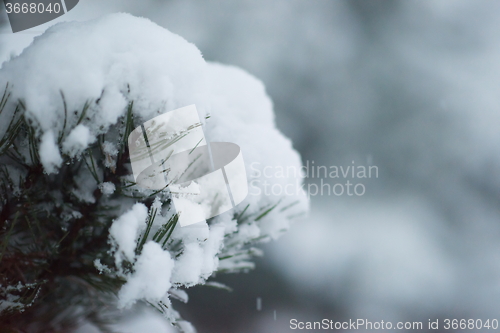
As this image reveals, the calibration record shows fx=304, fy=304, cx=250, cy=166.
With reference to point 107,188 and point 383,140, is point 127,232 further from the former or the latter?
point 383,140

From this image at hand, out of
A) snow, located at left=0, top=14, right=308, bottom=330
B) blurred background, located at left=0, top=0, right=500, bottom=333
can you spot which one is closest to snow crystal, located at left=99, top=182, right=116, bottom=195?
snow, located at left=0, top=14, right=308, bottom=330

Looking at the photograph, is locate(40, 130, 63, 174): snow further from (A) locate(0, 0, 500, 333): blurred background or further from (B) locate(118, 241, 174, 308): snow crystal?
(A) locate(0, 0, 500, 333): blurred background

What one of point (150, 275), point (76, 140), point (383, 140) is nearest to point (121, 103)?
point (76, 140)

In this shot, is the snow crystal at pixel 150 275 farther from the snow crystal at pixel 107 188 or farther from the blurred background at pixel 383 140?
the blurred background at pixel 383 140

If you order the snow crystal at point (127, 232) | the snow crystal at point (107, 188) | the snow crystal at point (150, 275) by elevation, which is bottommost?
the snow crystal at point (150, 275)

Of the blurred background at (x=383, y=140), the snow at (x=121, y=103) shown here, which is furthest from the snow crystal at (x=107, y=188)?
the blurred background at (x=383, y=140)

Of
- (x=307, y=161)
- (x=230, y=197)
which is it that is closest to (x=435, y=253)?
(x=307, y=161)

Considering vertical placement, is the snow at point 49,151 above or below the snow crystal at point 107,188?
above
